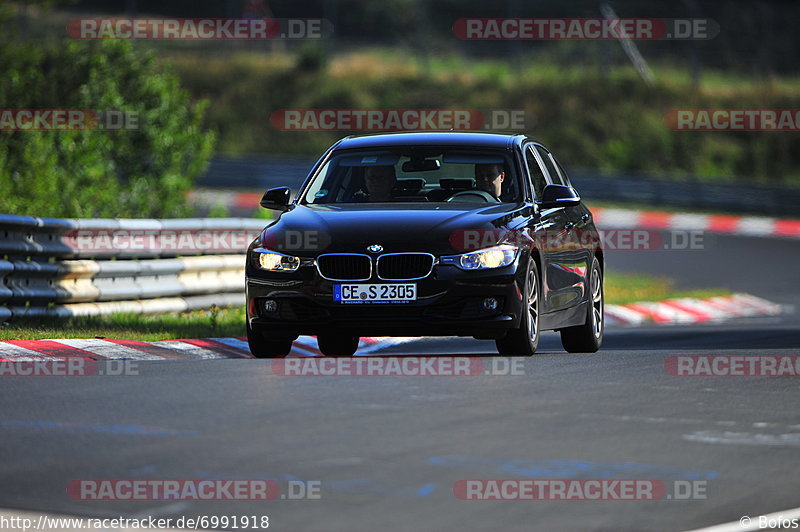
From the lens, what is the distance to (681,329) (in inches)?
701

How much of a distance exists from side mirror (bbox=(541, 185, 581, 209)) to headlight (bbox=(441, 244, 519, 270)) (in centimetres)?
110

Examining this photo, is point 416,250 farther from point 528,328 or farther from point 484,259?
point 528,328

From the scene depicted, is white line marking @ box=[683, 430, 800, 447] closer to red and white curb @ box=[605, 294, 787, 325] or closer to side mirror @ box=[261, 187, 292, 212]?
side mirror @ box=[261, 187, 292, 212]

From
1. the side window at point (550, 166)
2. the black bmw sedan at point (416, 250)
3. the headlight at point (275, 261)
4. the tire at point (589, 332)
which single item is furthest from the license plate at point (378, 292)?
the side window at point (550, 166)

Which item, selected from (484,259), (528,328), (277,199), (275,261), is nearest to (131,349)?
(277,199)

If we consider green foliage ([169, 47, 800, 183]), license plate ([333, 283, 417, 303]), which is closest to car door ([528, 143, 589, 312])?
license plate ([333, 283, 417, 303])

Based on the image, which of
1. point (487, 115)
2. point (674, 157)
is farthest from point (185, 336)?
point (487, 115)

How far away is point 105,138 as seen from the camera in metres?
26.6

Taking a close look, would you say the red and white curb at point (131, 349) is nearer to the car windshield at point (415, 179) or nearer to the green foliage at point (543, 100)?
the car windshield at point (415, 179)

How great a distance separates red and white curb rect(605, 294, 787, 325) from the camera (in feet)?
72.3

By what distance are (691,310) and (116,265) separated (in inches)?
415

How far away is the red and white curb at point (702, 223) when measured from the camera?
3728 centimetres

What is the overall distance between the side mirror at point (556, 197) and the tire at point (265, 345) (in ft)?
7.16

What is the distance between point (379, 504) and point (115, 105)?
20654 mm
